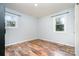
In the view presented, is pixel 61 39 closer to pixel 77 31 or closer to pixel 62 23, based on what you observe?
pixel 62 23

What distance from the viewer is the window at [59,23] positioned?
348 cm

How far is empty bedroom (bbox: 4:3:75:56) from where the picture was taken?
2.74 metres

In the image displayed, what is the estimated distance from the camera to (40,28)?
193 inches

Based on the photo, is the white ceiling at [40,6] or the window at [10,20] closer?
the white ceiling at [40,6]

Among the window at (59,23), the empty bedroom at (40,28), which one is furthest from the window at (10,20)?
the window at (59,23)

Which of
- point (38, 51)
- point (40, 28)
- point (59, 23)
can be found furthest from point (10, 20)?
point (59, 23)

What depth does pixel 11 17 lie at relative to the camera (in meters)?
3.26

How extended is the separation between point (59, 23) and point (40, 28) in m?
1.51

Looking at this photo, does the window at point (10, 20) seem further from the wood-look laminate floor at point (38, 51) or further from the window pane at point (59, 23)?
the window pane at point (59, 23)

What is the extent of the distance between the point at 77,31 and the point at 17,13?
2695mm

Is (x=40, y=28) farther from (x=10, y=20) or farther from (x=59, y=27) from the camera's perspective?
(x=10, y=20)

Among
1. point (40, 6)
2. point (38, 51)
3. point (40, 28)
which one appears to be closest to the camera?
point (38, 51)

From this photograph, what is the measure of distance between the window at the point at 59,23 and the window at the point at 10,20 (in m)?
1.99

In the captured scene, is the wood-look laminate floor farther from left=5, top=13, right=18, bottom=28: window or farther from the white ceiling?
the white ceiling
